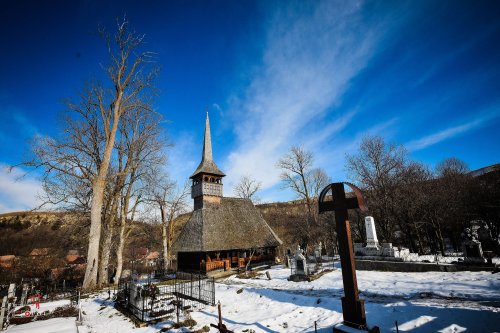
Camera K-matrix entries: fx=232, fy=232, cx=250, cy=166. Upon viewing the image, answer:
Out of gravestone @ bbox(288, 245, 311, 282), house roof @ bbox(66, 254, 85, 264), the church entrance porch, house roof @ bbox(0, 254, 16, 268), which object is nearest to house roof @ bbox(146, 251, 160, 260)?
house roof @ bbox(66, 254, 85, 264)

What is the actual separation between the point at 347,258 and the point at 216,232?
17505mm

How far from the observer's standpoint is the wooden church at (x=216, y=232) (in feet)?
68.1

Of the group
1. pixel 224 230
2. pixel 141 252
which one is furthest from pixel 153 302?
pixel 141 252

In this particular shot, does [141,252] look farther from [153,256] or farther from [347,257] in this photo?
[347,257]

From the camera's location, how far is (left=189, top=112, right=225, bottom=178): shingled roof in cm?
2542

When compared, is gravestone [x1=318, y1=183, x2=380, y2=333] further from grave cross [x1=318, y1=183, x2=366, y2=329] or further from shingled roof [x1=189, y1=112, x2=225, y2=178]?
shingled roof [x1=189, y1=112, x2=225, y2=178]

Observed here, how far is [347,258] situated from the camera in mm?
5926

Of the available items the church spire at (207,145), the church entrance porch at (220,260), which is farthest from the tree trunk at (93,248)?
the church spire at (207,145)

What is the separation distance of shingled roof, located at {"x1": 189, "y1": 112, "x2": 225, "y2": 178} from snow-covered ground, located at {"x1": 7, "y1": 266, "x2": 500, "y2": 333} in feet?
46.6

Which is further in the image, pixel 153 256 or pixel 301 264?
pixel 153 256

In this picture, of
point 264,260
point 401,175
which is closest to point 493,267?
point 401,175

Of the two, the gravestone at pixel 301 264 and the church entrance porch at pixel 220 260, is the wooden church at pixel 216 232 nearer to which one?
the church entrance porch at pixel 220 260

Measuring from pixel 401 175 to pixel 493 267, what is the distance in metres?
13.6

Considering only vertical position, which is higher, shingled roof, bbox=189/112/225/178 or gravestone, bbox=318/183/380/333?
shingled roof, bbox=189/112/225/178
